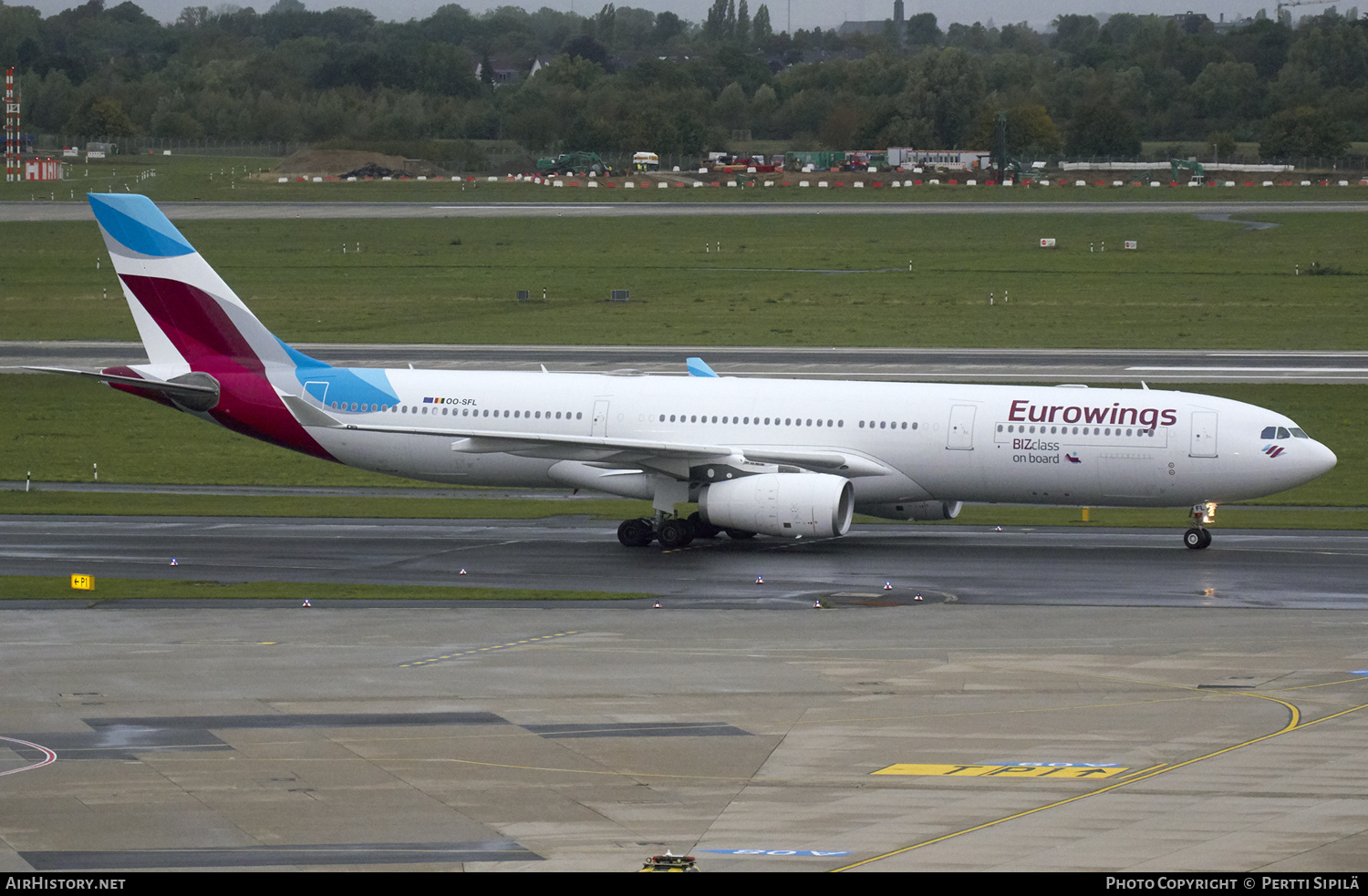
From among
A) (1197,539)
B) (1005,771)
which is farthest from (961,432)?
(1005,771)

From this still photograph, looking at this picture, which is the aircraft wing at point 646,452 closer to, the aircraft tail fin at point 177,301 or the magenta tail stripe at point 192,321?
the aircraft tail fin at point 177,301

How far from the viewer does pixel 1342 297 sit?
8881cm

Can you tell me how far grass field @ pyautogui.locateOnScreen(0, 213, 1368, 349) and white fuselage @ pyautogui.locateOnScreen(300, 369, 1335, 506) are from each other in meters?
33.2

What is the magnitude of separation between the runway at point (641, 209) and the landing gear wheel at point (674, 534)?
87.4m

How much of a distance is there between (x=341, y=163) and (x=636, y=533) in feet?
462

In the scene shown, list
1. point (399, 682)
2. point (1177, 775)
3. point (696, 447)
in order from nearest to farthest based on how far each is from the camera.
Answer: point (1177, 775) → point (399, 682) → point (696, 447)

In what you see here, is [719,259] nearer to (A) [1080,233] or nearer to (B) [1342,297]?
(A) [1080,233]

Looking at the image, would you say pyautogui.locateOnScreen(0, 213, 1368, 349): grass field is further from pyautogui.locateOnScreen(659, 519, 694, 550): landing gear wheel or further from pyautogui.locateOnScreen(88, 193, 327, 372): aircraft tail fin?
pyautogui.locateOnScreen(659, 519, 694, 550): landing gear wheel

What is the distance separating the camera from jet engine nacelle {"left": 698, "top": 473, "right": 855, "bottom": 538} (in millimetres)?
39844

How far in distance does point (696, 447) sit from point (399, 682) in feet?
49.6

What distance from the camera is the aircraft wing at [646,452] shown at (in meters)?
41.6

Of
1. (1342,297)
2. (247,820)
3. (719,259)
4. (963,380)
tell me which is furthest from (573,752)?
(719,259)

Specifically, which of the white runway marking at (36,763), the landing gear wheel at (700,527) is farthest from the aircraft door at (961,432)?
the white runway marking at (36,763)

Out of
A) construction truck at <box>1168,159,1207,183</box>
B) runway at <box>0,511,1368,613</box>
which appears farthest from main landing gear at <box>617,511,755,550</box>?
construction truck at <box>1168,159,1207,183</box>
